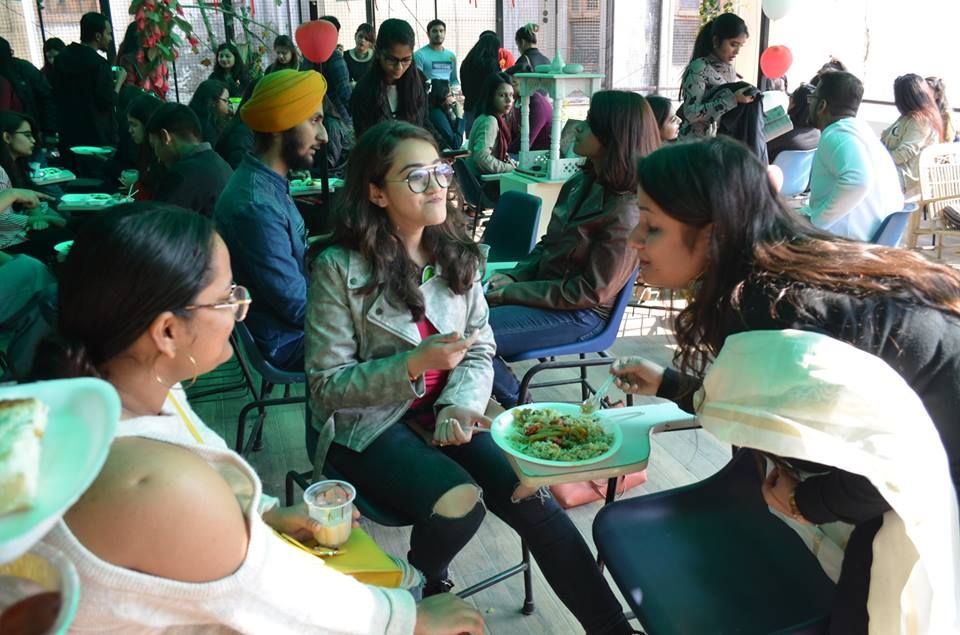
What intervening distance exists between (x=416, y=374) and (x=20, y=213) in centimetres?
326

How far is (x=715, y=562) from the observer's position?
60.4 inches

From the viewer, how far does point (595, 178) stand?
9.52ft

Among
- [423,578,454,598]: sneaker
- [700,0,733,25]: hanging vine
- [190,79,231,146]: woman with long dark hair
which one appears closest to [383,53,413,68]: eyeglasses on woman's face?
[190,79,231,146]: woman with long dark hair

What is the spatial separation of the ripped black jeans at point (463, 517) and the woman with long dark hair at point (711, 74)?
352 cm

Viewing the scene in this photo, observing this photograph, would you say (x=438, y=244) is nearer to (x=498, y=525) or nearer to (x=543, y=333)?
(x=543, y=333)

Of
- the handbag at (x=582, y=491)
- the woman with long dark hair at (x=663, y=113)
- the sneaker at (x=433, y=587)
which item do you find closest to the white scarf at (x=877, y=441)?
the sneaker at (x=433, y=587)

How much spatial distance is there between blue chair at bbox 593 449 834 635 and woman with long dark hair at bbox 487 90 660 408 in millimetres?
1106

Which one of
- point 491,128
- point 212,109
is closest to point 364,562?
point 491,128

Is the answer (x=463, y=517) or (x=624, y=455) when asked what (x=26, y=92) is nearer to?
(x=463, y=517)

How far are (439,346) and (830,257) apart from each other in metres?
0.82

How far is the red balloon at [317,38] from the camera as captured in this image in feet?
17.2

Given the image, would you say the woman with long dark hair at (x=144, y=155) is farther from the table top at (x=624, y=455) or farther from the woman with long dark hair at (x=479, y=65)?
the woman with long dark hair at (x=479, y=65)

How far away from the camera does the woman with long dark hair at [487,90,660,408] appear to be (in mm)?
2713

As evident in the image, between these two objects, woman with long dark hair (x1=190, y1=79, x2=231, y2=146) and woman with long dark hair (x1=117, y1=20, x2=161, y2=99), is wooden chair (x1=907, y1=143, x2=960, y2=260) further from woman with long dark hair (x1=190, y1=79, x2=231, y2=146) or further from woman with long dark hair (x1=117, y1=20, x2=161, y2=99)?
woman with long dark hair (x1=117, y1=20, x2=161, y2=99)
